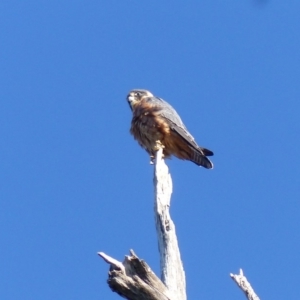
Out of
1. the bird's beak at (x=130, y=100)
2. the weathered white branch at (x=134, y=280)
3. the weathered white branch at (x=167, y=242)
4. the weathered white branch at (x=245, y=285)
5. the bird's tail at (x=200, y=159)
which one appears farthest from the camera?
the bird's beak at (x=130, y=100)

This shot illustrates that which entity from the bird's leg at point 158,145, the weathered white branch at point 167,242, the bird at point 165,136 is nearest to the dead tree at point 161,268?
the weathered white branch at point 167,242

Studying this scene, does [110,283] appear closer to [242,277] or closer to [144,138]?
[242,277]

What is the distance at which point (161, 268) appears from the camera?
4.46m

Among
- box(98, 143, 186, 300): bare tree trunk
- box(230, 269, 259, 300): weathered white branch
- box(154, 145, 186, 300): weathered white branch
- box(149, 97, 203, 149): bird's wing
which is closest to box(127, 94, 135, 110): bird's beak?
box(149, 97, 203, 149): bird's wing

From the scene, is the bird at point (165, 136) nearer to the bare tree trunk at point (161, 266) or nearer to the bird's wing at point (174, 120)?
the bird's wing at point (174, 120)

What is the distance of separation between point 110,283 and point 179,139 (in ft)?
12.9

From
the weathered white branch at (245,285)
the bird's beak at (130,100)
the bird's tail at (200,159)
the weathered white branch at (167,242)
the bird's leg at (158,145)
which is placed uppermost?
the bird's beak at (130,100)

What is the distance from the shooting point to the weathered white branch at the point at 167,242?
168 inches

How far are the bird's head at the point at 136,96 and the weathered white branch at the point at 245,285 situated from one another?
4556mm

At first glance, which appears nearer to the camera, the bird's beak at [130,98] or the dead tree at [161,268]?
the dead tree at [161,268]

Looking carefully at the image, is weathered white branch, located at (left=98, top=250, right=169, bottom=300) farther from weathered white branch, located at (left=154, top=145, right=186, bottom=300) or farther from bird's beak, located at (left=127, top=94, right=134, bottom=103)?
bird's beak, located at (left=127, top=94, right=134, bottom=103)

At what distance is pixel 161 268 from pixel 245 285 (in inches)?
26.4

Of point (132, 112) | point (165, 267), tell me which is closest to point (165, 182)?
point (165, 267)

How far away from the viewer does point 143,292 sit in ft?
12.1
